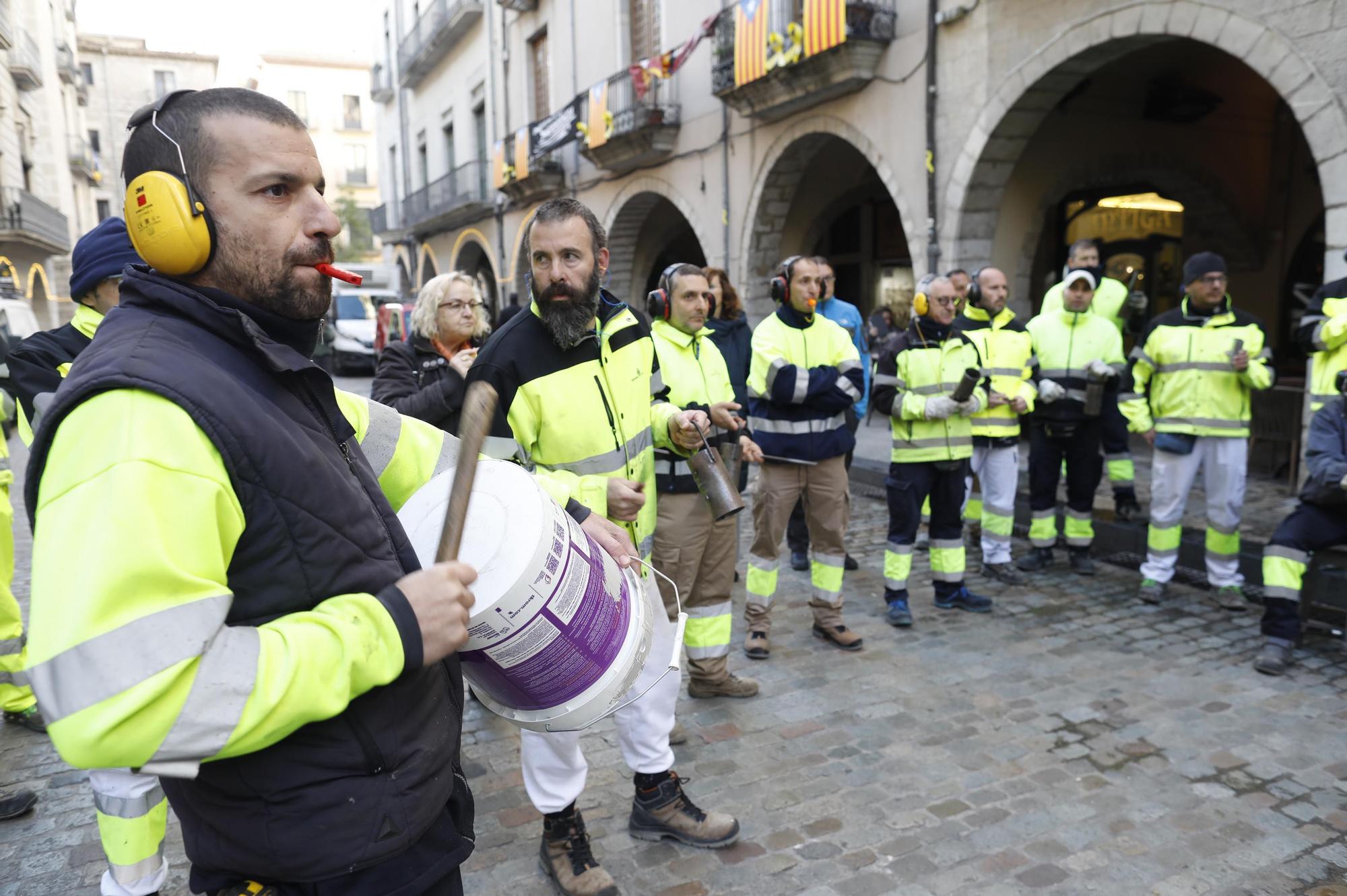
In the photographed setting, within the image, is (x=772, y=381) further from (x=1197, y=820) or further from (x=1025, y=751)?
(x=1197, y=820)

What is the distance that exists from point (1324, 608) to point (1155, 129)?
8.51 meters

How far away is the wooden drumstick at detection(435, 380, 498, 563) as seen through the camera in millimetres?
1520

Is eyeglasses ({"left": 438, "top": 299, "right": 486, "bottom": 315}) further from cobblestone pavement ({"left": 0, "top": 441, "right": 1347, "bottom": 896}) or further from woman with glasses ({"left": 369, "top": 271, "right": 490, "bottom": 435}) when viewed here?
cobblestone pavement ({"left": 0, "top": 441, "right": 1347, "bottom": 896})

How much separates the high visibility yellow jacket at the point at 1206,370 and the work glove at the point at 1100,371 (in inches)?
14.8

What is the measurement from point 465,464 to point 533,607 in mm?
296

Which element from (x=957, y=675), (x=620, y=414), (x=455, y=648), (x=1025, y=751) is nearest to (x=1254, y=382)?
(x=957, y=675)

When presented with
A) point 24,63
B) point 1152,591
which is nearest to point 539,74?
point 24,63

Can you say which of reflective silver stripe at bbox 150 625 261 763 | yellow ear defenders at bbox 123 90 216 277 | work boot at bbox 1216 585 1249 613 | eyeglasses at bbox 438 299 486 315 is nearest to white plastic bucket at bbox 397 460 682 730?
reflective silver stripe at bbox 150 625 261 763

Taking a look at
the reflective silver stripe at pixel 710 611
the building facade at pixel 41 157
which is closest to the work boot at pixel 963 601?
the reflective silver stripe at pixel 710 611

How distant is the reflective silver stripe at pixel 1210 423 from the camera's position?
5.76 meters

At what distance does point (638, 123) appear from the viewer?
15227mm

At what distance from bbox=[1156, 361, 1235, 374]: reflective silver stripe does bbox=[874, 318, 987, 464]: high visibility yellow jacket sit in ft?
4.12

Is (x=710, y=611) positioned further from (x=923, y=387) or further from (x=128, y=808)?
(x=128, y=808)

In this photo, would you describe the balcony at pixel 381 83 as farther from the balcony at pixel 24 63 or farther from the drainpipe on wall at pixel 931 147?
the drainpipe on wall at pixel 931 147
